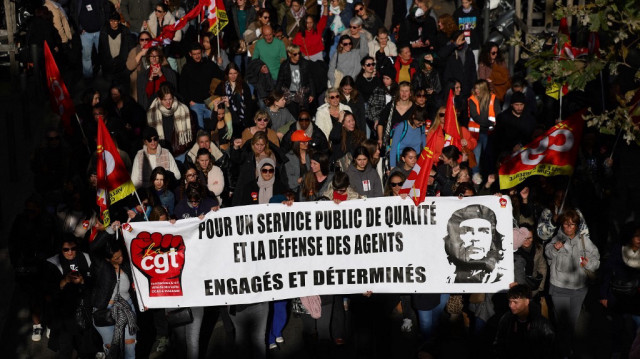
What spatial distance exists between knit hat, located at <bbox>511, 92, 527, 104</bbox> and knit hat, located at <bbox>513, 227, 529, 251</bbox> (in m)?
4.27

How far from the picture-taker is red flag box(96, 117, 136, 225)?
12.4 metres

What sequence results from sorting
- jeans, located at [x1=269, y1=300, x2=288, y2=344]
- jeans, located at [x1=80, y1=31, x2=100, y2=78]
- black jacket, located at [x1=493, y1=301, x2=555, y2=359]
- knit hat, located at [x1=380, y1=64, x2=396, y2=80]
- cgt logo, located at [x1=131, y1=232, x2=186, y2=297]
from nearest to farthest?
black jacket, located at [x1=493, y1=301, x2=555, y2=359], cgt logo, located at [x1=131, y1=232, x2=186, y2=297], jeans, located at [x1=269, y1=300, x2=288, y2=344], knit hat, located at [x1=380, y1=64, x2=396, y2=80], jeans, located at [x1=80, y1=31, x2=100, y2=78]

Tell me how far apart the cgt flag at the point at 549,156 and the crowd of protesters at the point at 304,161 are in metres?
0.42

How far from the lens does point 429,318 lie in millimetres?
13133

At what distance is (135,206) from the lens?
14.5m

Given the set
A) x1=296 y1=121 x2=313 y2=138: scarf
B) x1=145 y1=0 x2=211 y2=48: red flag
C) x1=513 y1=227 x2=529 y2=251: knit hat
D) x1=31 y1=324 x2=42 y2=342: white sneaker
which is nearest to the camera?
x1=513 y1=227 x2=529 y2=251: knit hat

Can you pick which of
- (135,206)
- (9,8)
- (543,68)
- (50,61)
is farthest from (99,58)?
(543,68)

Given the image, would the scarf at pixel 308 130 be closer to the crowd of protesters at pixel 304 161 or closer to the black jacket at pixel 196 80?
the crowd of protesters at pixel 304 161

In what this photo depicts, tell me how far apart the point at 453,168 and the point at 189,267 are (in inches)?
146

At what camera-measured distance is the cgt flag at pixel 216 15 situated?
18.9 m

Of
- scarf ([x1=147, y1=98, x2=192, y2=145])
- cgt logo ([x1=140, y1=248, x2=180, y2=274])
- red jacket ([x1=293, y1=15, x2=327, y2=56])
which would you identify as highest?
red jacket ([x1=293, y1=15, x2=327, y2=56])

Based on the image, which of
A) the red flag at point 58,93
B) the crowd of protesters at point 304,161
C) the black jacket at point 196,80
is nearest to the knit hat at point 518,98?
the crowd of protesters at point 304,161

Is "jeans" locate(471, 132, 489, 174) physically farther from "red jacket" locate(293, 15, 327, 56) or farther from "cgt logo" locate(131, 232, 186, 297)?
"cgt logo" locate(131, 232, 186, 297)

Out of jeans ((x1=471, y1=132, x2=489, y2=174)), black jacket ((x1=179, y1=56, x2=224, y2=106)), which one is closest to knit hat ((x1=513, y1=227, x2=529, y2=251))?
jeans ((x1=471, y1=132, x2=489, y2=174))
